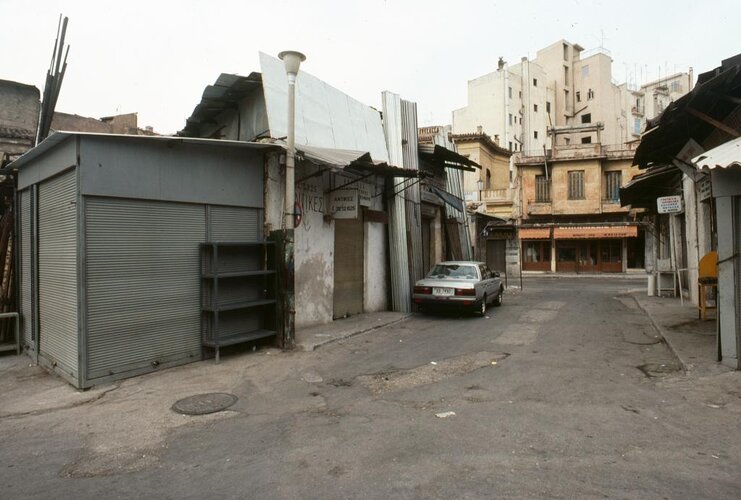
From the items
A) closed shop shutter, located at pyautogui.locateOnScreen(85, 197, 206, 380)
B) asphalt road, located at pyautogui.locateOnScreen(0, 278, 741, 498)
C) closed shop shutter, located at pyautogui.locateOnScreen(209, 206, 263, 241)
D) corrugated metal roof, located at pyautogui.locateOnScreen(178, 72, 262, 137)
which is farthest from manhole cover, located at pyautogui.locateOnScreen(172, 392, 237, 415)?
corrugated metal roof, located at pyautogui.locateOnScreen(178, 72, 262, 137)

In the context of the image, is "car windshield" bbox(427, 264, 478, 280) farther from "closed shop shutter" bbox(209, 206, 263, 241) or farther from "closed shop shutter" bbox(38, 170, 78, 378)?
"closed shop shutter" bbox(38, 170, 78, 378)

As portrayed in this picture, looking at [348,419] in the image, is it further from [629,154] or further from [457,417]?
[629,154]

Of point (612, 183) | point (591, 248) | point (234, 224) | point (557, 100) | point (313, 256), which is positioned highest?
point (557, 100)

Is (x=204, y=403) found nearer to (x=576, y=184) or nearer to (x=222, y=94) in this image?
(x=222, y=94)

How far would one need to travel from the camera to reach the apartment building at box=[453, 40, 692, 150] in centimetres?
5409

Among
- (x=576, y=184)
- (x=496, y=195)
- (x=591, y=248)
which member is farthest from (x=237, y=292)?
(x=576, y=184)

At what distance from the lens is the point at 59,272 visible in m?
6.98

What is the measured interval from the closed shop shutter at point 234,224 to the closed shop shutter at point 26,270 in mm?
3439

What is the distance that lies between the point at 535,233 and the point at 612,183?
7157 millimetres

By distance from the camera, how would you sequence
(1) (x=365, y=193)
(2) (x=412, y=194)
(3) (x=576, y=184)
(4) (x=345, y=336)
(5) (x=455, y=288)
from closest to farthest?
(4) (x=345, y=336)
(5) (x=455, y=288)
(1) (x=365, y=193)
(2) (x=412, y=194)
(3) (x=576, y=184)

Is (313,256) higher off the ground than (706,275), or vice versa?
(313,256)

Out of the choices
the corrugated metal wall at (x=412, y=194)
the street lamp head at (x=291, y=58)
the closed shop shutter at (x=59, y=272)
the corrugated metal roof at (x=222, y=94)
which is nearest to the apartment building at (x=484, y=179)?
the corrugated metal wall at (x=412, y=194)

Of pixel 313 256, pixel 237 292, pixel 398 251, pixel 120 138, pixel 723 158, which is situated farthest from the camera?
pixel 398 251

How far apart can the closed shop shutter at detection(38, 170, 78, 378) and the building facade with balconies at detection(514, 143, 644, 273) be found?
1321 inches
